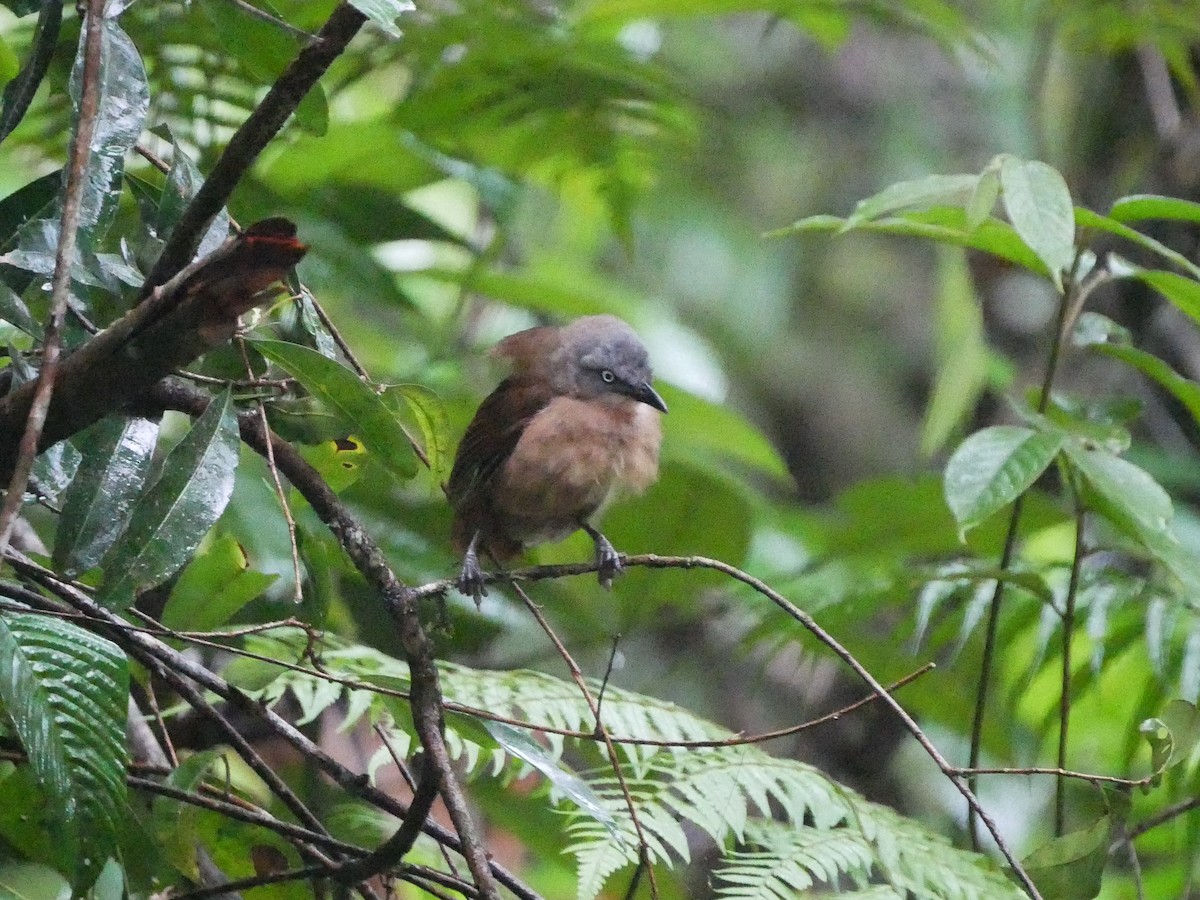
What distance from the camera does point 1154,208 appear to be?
2070 millimetres

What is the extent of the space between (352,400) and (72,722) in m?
0.48

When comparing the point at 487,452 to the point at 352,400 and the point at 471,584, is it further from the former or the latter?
the point at 352,400

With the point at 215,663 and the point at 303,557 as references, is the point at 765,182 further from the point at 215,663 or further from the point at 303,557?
the point at 303,557

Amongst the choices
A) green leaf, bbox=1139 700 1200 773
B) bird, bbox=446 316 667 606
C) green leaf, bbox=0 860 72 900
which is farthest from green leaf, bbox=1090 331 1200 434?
green leaf, bbox=0 860 72 900

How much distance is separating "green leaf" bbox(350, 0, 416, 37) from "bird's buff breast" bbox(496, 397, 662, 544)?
155cm

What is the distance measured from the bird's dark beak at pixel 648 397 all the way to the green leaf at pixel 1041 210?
4.05 ft

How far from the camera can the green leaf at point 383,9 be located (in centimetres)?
115

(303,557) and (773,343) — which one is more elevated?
(303,557)

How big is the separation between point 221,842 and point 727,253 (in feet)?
17.1

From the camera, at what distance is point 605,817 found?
5.28 ft

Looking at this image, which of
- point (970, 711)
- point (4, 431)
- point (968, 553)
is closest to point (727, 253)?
Answer: point (968, 553)

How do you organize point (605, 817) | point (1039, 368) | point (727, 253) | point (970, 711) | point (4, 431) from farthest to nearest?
point (727, 253) → point (1039, 368) → point (970, 711) → point (605, 817) → point (4, 431)

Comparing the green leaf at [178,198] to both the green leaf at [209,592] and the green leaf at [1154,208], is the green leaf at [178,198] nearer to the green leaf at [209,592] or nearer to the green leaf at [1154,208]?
the green leaf at [209,592]

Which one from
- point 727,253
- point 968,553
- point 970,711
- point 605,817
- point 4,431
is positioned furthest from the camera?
point 727,253
